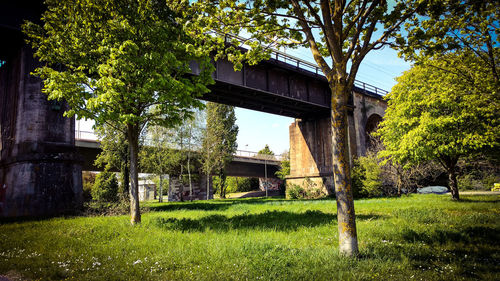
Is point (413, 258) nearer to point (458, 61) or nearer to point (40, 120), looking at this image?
point (458, 61)

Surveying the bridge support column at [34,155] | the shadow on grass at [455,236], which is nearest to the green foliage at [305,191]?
the shadow on grass at [455,236]

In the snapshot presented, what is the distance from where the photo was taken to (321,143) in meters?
31.4

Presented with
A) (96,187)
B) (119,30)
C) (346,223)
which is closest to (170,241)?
(346,223)

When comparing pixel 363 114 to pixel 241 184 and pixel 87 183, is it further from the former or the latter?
pixel 241 184

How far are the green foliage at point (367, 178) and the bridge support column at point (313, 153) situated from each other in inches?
136

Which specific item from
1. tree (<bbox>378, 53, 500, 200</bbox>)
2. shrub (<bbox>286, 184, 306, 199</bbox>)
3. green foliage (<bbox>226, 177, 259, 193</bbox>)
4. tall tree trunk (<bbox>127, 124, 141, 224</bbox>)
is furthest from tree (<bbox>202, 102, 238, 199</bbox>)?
green foliage (<bbox>226, 177, 259, 193</bbox>)

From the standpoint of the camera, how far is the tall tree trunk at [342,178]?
16.9 ft

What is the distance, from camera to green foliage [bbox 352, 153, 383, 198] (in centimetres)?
2403

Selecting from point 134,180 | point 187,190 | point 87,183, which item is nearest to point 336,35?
point 134,180

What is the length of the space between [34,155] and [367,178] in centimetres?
2437

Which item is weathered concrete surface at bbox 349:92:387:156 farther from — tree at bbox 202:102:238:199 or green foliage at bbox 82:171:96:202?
green foliage at bbox 82:171:96:202

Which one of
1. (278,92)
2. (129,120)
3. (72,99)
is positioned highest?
(278,92)

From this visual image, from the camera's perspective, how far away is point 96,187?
30.8 metres

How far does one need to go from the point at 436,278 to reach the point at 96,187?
3401 cm
